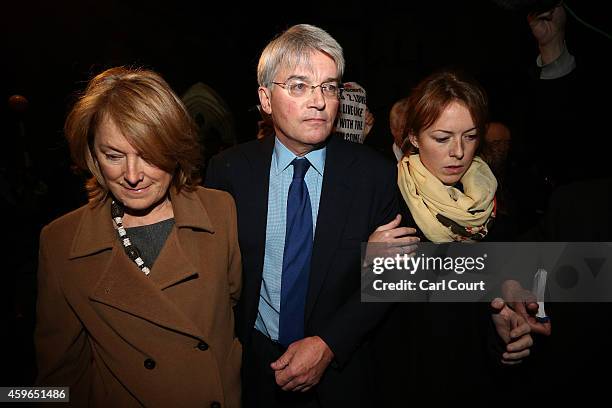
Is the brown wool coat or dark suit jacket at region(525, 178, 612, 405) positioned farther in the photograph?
dark suit jacket at region(525, 178, 612, 405)

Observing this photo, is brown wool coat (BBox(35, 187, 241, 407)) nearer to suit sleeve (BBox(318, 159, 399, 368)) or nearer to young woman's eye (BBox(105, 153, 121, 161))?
young woman's eye (BBox(105, 153, 121, 161))

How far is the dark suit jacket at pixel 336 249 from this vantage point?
1.85m

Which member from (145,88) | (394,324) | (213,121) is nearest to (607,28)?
(394,324)

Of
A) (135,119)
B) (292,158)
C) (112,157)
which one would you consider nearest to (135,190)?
(112,157)

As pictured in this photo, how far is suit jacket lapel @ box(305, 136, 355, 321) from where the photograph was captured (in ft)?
6.05

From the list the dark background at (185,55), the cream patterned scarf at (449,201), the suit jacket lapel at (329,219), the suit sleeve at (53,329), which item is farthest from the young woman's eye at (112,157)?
the dark background at (185,55)

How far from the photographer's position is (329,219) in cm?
187

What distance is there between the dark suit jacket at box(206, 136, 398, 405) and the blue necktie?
0.20ft

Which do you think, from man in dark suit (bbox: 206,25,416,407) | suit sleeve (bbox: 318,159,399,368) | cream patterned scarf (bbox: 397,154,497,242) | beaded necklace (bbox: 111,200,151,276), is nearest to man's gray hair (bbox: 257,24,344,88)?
man in dark suit (bbox: 206,25,416,407)

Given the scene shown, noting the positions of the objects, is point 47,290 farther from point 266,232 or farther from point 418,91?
point 418,91

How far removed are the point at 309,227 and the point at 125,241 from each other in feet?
2.41

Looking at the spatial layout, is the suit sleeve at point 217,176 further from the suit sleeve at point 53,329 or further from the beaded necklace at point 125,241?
the suit sleeve at point 53,329

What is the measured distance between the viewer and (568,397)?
1.87 meters

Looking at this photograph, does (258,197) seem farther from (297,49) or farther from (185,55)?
(185,55)
